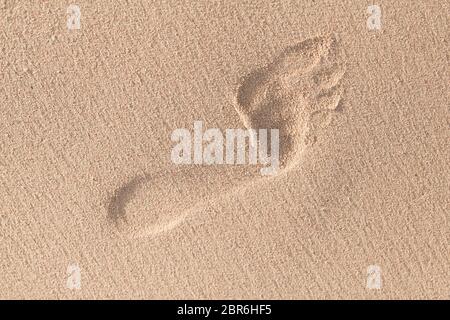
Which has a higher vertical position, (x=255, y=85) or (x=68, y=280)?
(x=255, y=85)

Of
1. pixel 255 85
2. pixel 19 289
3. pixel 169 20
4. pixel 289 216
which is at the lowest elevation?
pixel 19 289

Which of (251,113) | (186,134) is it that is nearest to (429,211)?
(251,113)

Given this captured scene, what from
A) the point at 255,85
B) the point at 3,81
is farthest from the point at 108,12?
the point at 255,85

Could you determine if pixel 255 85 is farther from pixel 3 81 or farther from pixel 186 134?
pixel 3 81
